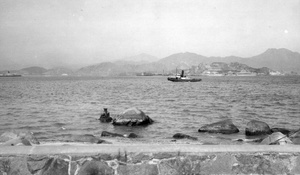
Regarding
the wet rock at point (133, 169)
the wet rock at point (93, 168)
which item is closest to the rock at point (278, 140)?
the wet rock at point (133, 169)

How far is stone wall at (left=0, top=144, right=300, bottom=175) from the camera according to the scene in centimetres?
343

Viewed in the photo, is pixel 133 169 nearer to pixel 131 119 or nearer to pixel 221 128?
pixel 221 128

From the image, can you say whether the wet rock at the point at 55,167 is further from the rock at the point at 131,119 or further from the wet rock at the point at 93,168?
the rock at the point at 131,119

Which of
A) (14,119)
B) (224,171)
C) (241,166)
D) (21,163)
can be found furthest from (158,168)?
(14,119)

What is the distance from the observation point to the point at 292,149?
3.55 m

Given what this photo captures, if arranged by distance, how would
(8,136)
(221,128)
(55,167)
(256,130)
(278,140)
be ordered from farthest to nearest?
(221,128) < (256,130) < (8,136) < (278,140) < (55,167)

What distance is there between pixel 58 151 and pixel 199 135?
11266 mm

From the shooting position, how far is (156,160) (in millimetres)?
3512

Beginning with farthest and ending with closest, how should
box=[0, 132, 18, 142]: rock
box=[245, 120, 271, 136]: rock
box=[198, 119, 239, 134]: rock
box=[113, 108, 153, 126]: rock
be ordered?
1. box=[113, 108, 153, 126]: rock
2. box=[198, 119, 239, 134]: rock
3. box=[245, 120, 271, 136]: rock
4. box=[0, 132, 18, 142]: rock

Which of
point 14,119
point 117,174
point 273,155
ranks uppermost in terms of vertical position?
point 273,155

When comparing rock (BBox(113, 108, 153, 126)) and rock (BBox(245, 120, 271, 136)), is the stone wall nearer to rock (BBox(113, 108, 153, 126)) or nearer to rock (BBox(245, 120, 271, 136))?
rock (BBox(245, 120, 271, 136))

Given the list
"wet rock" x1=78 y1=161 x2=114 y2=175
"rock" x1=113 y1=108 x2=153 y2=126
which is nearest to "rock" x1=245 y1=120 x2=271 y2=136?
"rock" x1=113 y1=108 x2=153 y2=126

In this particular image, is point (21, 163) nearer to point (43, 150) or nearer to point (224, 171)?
point (43, 150)

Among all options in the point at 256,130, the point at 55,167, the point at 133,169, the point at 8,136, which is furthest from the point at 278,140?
the point at 8,136
